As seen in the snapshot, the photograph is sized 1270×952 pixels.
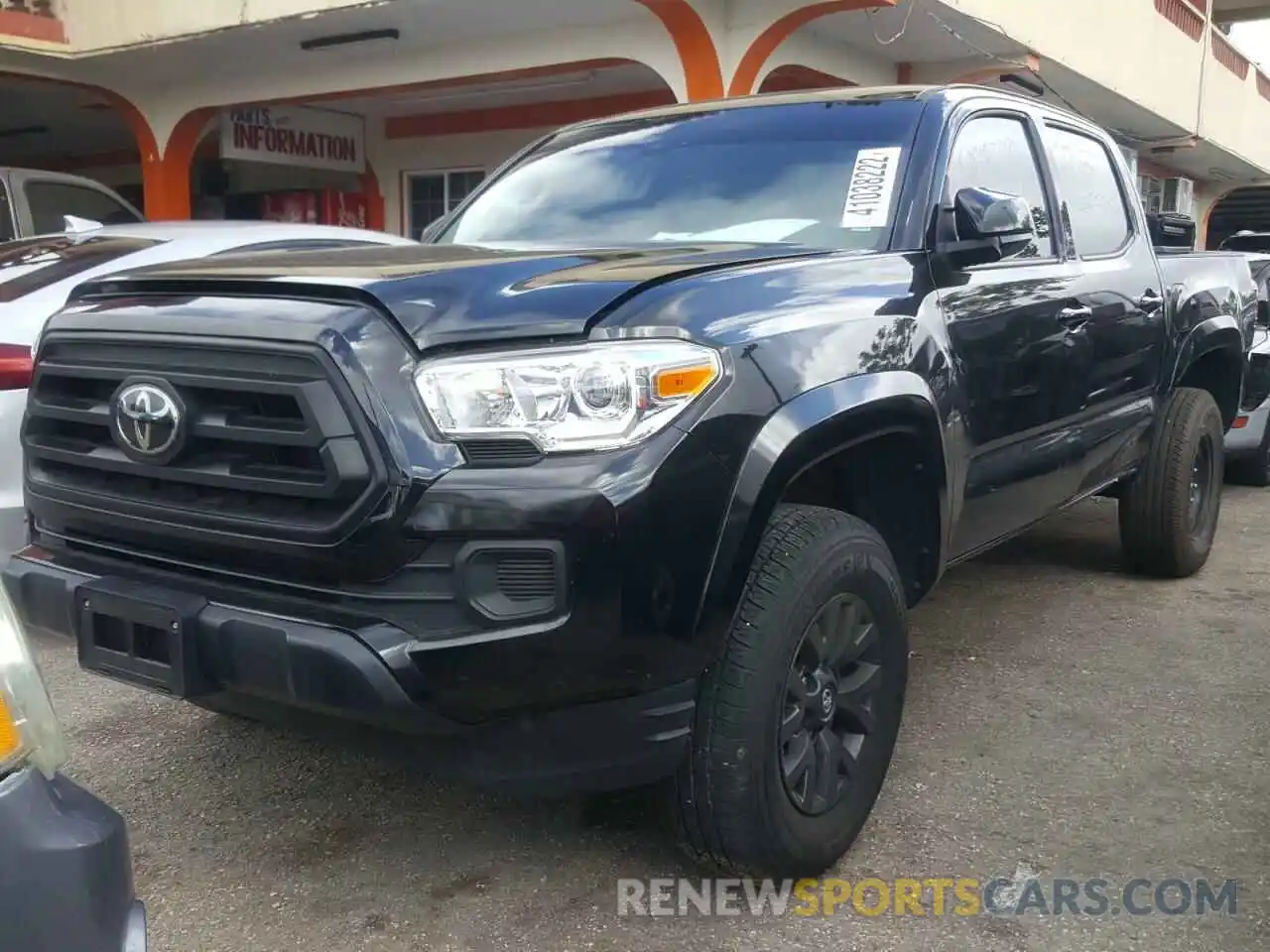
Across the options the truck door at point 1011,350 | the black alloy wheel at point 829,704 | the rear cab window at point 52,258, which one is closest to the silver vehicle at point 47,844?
the black alloy wheel at point 829,704

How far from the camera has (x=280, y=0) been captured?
30.9ft

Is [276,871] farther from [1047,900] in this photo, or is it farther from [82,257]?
[82,257]

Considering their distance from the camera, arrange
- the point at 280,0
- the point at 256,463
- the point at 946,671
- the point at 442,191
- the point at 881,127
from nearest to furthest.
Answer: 1. the point at 256,463
2. the point at 881,127
3. the point at 946,671
4. the point at 280,0
5. the point at 442,191

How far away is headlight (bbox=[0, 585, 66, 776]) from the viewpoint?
1.49 m

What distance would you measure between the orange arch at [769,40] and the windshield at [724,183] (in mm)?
4919

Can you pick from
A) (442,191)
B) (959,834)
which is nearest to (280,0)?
(442,191)

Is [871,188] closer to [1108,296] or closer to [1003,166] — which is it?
[1003,166]

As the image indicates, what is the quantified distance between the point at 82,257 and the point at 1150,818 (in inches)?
162

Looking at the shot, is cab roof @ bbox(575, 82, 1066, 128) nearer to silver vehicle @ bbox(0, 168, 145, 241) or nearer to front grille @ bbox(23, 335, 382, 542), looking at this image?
front grille @ bbox(23, 335, 382, 542)

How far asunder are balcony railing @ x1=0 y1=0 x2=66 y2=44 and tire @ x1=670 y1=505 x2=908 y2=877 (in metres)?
10.8

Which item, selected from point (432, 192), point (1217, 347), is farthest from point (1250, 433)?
point (432, 192)

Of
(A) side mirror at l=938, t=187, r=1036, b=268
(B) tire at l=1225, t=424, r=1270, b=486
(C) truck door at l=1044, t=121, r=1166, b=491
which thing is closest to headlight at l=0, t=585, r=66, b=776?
(A) side mirror at l=938, t=187, r=1036, b=268

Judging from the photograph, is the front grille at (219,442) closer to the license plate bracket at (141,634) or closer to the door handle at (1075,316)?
the license plate bracket at (141,634)

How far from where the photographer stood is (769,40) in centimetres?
857
